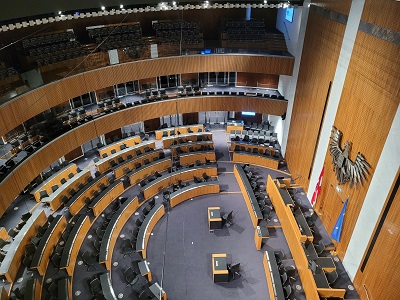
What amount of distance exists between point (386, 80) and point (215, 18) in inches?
406

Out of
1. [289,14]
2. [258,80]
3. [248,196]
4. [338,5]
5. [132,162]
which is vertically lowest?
[248,196]

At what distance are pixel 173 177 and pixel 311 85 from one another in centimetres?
641

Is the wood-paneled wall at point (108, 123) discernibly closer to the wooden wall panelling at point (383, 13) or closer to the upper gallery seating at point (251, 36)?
the upper gallery seating at point (251, 36)

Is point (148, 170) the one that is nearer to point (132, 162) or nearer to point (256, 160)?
point (132, 162)

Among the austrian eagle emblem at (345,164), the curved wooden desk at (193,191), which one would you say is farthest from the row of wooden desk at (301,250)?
the curved wooden desk at (193,191)

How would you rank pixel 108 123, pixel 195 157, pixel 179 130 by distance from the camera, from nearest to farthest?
pixel 108 123 → pixel 195 157 → pixel 179 130

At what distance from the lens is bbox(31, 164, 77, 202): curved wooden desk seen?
1154 centimetres

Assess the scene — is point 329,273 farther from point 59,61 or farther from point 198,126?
point 59,61

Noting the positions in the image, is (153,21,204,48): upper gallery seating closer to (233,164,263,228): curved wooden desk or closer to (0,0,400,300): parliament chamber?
(0,0,400,300): parliament chamber

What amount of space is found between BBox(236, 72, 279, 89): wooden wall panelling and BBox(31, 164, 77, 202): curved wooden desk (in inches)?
356

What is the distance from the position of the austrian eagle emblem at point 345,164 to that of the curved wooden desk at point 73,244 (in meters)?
8.24

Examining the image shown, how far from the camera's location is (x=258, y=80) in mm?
16281

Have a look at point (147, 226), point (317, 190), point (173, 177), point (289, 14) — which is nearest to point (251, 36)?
point (289, 14)

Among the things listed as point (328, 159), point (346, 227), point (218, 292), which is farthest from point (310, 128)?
point (218, 292)
